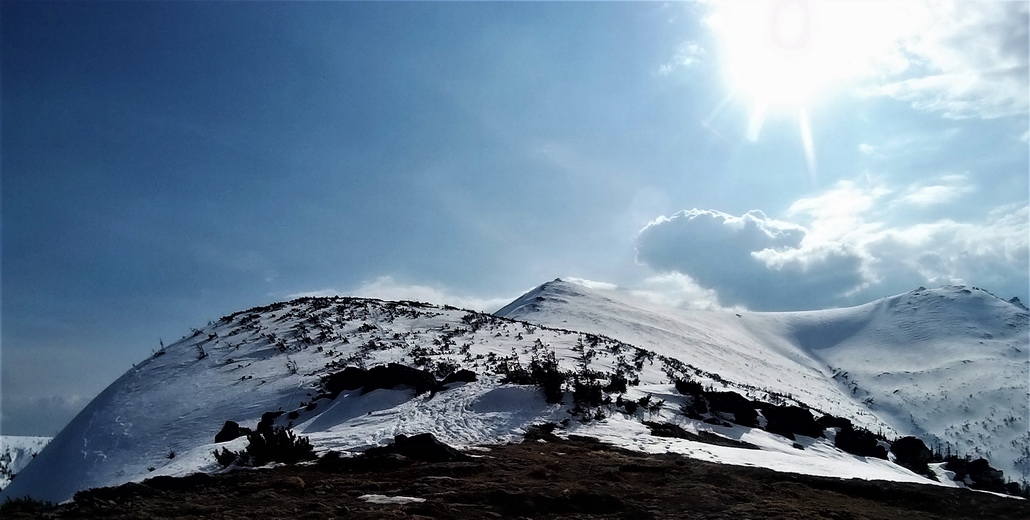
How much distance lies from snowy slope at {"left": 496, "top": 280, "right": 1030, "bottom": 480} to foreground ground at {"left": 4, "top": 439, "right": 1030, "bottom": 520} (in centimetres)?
3056

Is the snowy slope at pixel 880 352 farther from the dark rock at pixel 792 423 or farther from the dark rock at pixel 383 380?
the dark rock at pixel 383 380

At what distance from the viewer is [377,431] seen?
1158 centimetres

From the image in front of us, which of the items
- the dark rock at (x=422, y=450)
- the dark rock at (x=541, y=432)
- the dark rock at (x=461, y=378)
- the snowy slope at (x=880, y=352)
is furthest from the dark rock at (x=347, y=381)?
the snowy slope at (x=880, y=352)

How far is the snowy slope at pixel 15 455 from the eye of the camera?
3634 cm

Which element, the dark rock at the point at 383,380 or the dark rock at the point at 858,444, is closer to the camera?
the dark rock at the point at 383,380

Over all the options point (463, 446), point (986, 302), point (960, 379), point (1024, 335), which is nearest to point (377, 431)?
point (463, 446)

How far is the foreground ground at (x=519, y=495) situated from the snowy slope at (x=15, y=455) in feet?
54.1

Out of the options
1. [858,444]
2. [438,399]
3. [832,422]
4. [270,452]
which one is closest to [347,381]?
[438,399]

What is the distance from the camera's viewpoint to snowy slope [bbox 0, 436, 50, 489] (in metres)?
→ 36.3

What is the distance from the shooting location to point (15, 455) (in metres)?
64.9

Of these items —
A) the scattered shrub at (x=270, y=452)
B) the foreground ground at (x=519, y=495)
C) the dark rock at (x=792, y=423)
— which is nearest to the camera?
the foreground ground at (x=519, y=495)

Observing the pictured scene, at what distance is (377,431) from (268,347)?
12.3m

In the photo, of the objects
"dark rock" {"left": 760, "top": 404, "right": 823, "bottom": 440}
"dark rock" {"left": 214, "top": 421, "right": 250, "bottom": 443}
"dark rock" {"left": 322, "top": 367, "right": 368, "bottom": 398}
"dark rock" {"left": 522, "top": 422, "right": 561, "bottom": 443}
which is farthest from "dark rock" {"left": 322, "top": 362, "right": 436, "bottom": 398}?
"dark rock" {"left": 760, "top": 404, "right": 823, "bottom": 440}

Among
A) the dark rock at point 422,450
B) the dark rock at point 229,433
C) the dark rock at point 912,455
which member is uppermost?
the dark rock at point 229,433
